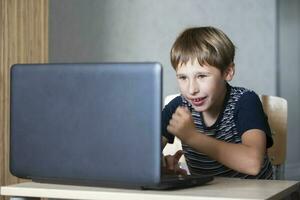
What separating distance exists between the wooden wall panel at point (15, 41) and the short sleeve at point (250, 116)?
0.89 m

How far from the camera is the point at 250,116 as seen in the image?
59.9 inches

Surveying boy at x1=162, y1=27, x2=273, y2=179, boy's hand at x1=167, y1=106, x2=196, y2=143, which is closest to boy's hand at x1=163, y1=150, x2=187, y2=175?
boy at x1=162, y1=27, x2=273, y2=179

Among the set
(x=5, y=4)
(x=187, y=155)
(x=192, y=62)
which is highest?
(x=5, y=4)

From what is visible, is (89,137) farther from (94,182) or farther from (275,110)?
(275,110)

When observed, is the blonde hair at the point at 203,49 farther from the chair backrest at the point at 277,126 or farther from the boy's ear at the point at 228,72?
the chair backrest at the point at 277,126

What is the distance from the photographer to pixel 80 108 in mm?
1053

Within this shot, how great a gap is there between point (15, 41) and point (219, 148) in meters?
1.11

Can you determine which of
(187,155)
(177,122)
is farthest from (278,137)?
(177,122)

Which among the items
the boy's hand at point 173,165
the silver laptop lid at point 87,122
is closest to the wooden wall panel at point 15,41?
the boy's hand at point 173,165

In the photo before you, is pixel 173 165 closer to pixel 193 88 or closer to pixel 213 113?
pixel 193 88

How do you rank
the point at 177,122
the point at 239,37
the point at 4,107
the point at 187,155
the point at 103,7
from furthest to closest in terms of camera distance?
the point at 239,37
the point at 103,7
the point at 4,107
the point at 187,155
the point at 177,122

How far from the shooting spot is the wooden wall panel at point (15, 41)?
2.13 meters

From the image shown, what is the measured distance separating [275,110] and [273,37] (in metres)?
1.74

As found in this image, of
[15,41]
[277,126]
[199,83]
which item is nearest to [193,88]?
[199,83]
